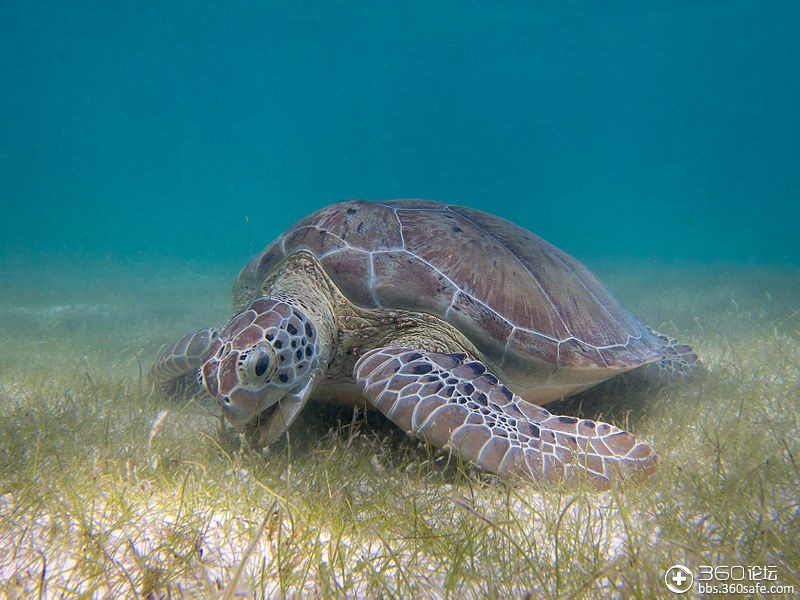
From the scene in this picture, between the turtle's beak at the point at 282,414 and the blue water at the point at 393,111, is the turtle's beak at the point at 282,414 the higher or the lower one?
the lower one

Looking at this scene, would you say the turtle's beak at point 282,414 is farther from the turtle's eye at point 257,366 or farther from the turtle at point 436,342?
the turtle's eye at point 257,366

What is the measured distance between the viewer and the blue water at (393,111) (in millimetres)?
40781

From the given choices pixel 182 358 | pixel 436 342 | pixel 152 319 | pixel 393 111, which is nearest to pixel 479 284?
pixel 436 342

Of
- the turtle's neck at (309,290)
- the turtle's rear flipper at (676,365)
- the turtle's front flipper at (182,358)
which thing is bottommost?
the turtle's front flipper at (182,358)

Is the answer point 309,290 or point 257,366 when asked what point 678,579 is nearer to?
point 257,366

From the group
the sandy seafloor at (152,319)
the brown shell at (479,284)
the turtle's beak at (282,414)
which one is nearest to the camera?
the turtle's beak at (282,414)

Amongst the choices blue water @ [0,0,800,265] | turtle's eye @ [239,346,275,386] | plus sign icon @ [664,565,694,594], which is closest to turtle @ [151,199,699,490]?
turtle's eye @ [239,346,275,386]

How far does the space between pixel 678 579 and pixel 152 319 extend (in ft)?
29.2

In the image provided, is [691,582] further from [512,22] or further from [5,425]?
[512,22]

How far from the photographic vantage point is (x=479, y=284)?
294 centimetres

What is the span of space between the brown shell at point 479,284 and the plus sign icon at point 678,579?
1609 millimetres

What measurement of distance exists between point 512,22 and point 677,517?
47771 mm

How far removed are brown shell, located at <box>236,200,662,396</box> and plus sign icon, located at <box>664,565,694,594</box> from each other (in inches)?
63.4

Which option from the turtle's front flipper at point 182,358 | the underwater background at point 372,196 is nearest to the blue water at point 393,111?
the underwater background at point 372,196
